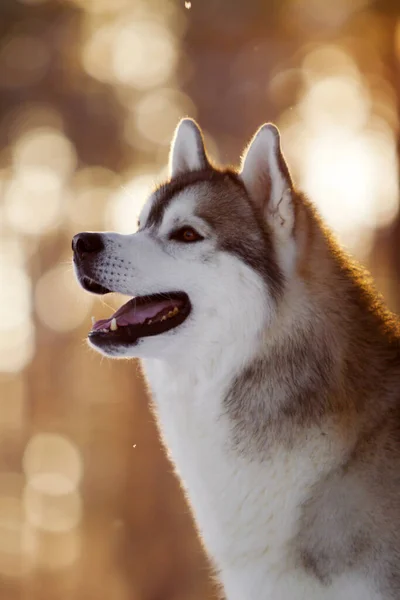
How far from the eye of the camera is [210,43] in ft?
28.6

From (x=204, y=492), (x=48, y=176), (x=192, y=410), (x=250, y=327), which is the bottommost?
(x=48, y=176)

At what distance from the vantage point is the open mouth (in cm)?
298

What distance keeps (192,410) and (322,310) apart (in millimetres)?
619

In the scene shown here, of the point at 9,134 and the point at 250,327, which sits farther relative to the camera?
the point at 9,134

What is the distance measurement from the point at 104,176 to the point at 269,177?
22.7 feet

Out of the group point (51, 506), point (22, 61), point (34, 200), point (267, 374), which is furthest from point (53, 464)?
point (267, 374)

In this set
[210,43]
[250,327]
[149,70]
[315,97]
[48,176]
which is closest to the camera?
[250,327]

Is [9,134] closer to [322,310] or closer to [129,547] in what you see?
[129,547]

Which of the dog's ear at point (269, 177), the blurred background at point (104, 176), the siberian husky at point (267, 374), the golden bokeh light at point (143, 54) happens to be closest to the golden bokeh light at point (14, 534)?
the blurred background at point (104, 176)

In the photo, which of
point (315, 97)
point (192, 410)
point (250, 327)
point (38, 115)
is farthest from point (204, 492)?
point (38, 115)

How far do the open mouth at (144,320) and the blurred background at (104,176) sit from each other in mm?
4746

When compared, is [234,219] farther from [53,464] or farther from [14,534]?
[14,534]

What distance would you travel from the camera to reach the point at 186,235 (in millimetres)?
3119

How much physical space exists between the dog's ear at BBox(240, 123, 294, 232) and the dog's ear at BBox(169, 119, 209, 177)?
382 mm
